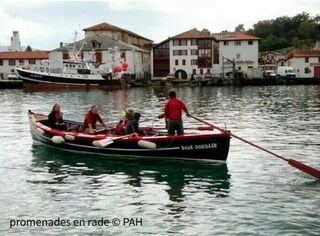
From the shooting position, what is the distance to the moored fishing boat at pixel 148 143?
17.2m

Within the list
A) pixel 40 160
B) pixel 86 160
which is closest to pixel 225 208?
pixel 86 160

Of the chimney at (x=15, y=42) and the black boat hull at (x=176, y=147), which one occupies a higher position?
the chimney at (x=15, y=42)

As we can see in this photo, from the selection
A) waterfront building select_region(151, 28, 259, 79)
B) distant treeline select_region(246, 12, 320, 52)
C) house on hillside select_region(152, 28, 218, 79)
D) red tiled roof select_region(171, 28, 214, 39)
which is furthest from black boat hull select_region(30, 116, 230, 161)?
distant treeline select_region(246, 12, 320, 52)

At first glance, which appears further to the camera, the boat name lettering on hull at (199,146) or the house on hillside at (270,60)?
the house on hillside at (270,60)

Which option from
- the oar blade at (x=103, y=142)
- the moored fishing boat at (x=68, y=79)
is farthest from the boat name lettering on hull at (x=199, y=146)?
the moored fishing boat at (x=68, y=79)

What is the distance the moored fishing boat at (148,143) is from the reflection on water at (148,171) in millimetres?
301

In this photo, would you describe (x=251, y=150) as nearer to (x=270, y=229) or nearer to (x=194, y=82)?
(x=270, y=229)

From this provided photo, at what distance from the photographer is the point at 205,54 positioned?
4309 inches

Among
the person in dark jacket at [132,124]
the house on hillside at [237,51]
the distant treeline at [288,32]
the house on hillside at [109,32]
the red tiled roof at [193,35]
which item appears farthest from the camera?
the distant treeline at [288,32]

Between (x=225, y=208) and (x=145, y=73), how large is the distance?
110m

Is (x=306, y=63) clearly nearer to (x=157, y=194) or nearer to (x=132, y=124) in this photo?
(x=132, y=124)

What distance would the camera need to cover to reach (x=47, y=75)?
87812 mm

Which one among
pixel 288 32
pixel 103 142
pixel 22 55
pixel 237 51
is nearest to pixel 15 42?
pixel 22 55
